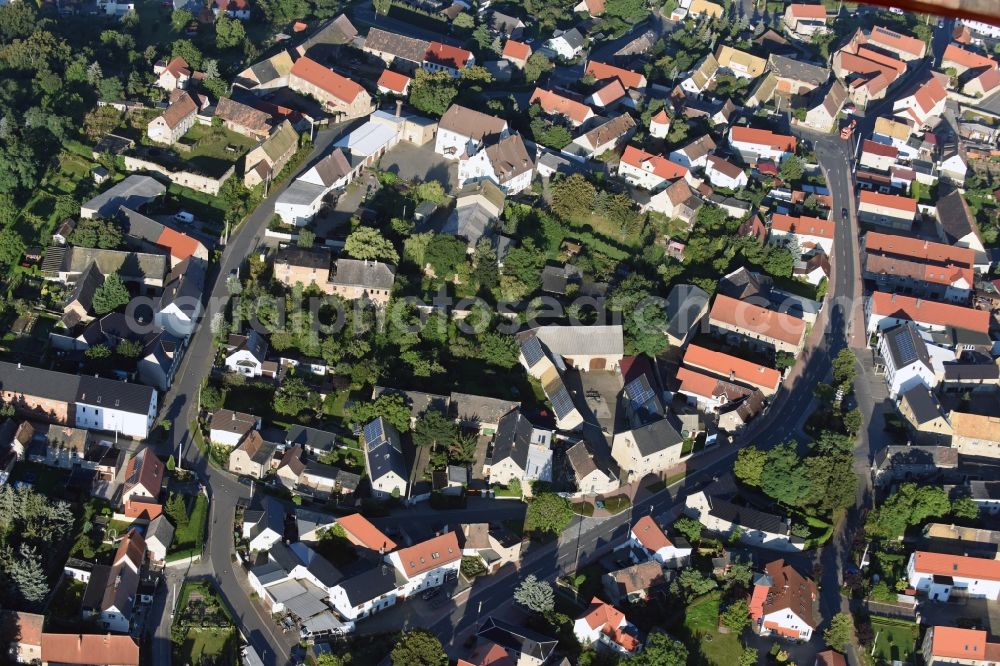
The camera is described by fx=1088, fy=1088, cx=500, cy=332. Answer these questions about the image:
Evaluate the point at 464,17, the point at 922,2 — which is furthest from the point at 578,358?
the point at 922,2

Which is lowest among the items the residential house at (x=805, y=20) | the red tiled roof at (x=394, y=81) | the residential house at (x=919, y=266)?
the residential house at (x=919, y=266)

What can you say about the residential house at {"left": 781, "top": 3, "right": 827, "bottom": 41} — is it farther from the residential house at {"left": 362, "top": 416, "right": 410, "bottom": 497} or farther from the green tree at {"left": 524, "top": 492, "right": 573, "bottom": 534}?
the residential house at {"left": 362, "top": 416, "right": 410, "bottom": 497}

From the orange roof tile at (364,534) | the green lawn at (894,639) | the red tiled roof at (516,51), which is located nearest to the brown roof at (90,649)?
the orange roof tile at (364,534)

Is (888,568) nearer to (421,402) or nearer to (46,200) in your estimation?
(421,402)

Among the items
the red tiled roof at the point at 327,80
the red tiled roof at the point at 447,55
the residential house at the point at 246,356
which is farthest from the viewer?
the red tiled roof at the point at 447,55

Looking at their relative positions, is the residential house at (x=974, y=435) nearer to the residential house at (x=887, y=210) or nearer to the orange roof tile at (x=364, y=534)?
the residential house at (x=887, y=210)

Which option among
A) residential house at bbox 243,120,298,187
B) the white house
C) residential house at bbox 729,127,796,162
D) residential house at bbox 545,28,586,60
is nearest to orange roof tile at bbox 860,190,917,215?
residential house at bbox 729,127,796,162
